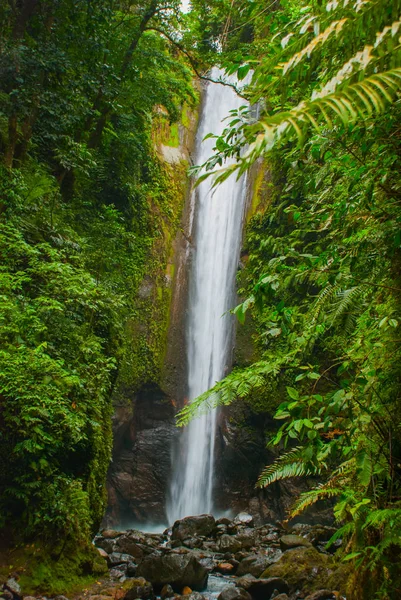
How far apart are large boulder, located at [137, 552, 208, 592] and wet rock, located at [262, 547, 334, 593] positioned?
89cm

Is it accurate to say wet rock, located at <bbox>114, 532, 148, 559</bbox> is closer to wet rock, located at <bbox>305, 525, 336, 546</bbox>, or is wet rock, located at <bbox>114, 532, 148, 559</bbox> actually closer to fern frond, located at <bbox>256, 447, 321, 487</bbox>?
wet rock, located at <bbox>305, 525, 336, 546</bbox>

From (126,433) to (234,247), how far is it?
6.89 m

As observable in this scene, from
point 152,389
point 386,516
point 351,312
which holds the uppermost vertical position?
point 152,389

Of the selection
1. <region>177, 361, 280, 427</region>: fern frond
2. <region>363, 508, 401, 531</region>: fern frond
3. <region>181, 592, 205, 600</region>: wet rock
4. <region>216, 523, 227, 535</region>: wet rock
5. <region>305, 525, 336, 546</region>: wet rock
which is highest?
<region>177, 361, 280, 427</region>: fern frond

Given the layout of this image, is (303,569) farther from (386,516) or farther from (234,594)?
(386,516)

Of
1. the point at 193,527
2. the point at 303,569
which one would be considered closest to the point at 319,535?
the point at 303,569

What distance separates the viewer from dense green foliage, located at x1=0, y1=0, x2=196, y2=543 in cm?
478

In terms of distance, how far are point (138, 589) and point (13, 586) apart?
151cm

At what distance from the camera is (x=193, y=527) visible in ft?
28.2

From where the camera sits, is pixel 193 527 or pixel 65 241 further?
pixel 193 527

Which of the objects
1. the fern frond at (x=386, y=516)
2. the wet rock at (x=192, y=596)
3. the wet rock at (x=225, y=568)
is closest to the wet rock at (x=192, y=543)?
the wet rock at (x=225, y=568)

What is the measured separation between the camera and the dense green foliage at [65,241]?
4777 mm

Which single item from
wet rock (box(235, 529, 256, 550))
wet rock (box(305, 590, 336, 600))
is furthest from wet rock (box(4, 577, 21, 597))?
wet rock (box(235, 529, 256, 550))

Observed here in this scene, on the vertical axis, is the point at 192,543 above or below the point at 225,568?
above
